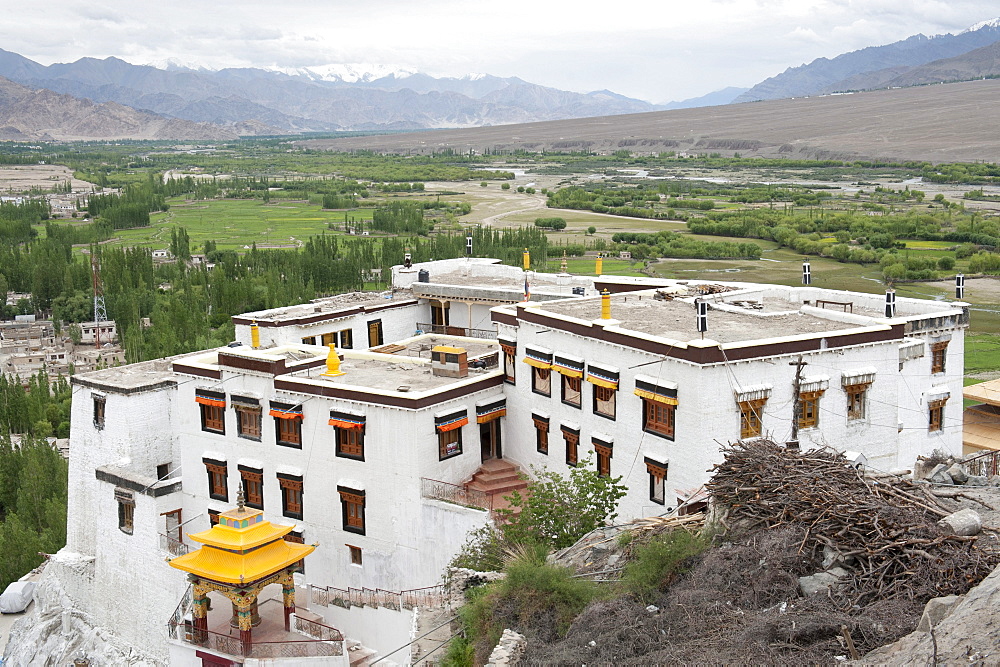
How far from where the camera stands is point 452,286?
33156 millimetres

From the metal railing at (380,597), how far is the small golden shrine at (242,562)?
1969 millimetres

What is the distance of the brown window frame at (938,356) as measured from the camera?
25.3m

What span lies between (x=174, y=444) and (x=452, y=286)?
9.65 m

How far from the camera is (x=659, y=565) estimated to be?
14.4 m

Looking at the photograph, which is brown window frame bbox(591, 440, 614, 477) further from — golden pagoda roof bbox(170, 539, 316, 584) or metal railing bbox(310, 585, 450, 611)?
golden pagoda roof bbox(170, 539, 316, 584)

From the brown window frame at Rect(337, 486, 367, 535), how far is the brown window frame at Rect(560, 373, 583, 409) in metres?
4.86

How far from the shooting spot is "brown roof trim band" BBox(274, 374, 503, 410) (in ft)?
75.0

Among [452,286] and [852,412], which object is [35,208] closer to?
[452,286]

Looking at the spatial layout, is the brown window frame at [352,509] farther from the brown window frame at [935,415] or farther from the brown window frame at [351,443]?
the brown window frame at [935,415]

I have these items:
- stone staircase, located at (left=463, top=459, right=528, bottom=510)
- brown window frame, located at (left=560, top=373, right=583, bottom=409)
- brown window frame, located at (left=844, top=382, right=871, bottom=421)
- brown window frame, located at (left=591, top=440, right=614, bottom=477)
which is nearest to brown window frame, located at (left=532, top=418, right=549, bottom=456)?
stone staircase, located at (left=463, top=459, right=528, bottom=510)

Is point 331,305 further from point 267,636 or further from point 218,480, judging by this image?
point 267,636

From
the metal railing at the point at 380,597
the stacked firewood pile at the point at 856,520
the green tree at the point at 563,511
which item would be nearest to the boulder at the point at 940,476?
the stacked firewood pile at the point at 856,520

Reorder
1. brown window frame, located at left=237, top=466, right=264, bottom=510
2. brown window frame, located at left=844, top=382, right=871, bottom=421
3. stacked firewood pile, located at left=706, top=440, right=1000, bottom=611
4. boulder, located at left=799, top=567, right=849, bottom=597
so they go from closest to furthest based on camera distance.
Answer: stacked firewood pile, located at left=706, top=440, right=1000, bottom=611
boulder, located at left=799, top=567, right=849, bottom=597
brown window frame, located at left=844, top=382, right=871, bottom=421
brown window frame, located at left=237, top=466, right=264, bottom=510

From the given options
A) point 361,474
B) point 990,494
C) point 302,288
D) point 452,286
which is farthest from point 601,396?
point 302,288
